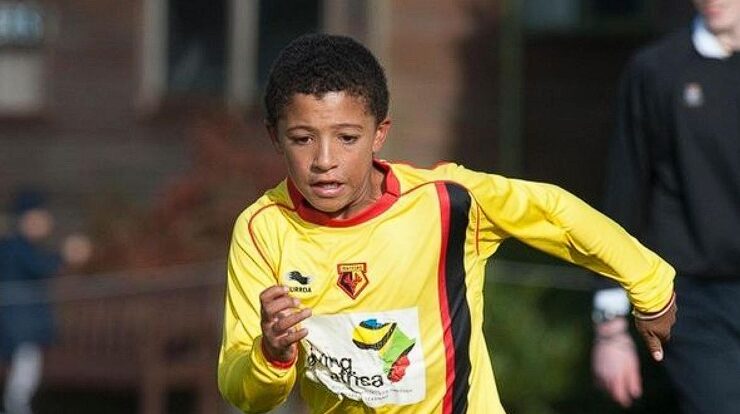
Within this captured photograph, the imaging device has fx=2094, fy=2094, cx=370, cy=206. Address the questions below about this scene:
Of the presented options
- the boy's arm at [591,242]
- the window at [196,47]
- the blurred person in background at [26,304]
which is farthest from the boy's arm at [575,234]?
the window at [196,47]

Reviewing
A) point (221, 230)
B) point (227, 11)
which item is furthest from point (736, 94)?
point (227, 11)

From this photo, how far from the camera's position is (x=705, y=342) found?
7035 mm

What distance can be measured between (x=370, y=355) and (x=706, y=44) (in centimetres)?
201

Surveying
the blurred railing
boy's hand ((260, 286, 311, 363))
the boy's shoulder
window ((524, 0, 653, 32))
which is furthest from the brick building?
boy's hand ((260, 286, 311, 363))

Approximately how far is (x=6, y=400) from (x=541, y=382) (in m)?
5.57

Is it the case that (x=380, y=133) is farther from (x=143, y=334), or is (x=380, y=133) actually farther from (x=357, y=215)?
(x=143, y=334)

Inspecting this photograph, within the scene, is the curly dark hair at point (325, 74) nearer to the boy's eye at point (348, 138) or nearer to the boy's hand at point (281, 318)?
the boy's eye at point (348, 138)

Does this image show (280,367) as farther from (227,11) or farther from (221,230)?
(227,11)

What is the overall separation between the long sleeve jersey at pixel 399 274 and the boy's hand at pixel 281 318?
0.38 meters

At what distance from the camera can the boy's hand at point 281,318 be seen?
532 cm

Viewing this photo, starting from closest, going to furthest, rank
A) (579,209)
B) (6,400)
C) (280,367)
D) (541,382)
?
(280,367) → (579,209) → (541,382) → (6,400)

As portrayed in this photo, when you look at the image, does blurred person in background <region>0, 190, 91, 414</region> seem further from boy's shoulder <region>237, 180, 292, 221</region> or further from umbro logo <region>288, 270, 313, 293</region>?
umbro logo <region>288, 270, 313, 293</region>

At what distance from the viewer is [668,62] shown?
7.20 m

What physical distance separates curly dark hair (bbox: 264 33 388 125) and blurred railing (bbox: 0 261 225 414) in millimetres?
9011
